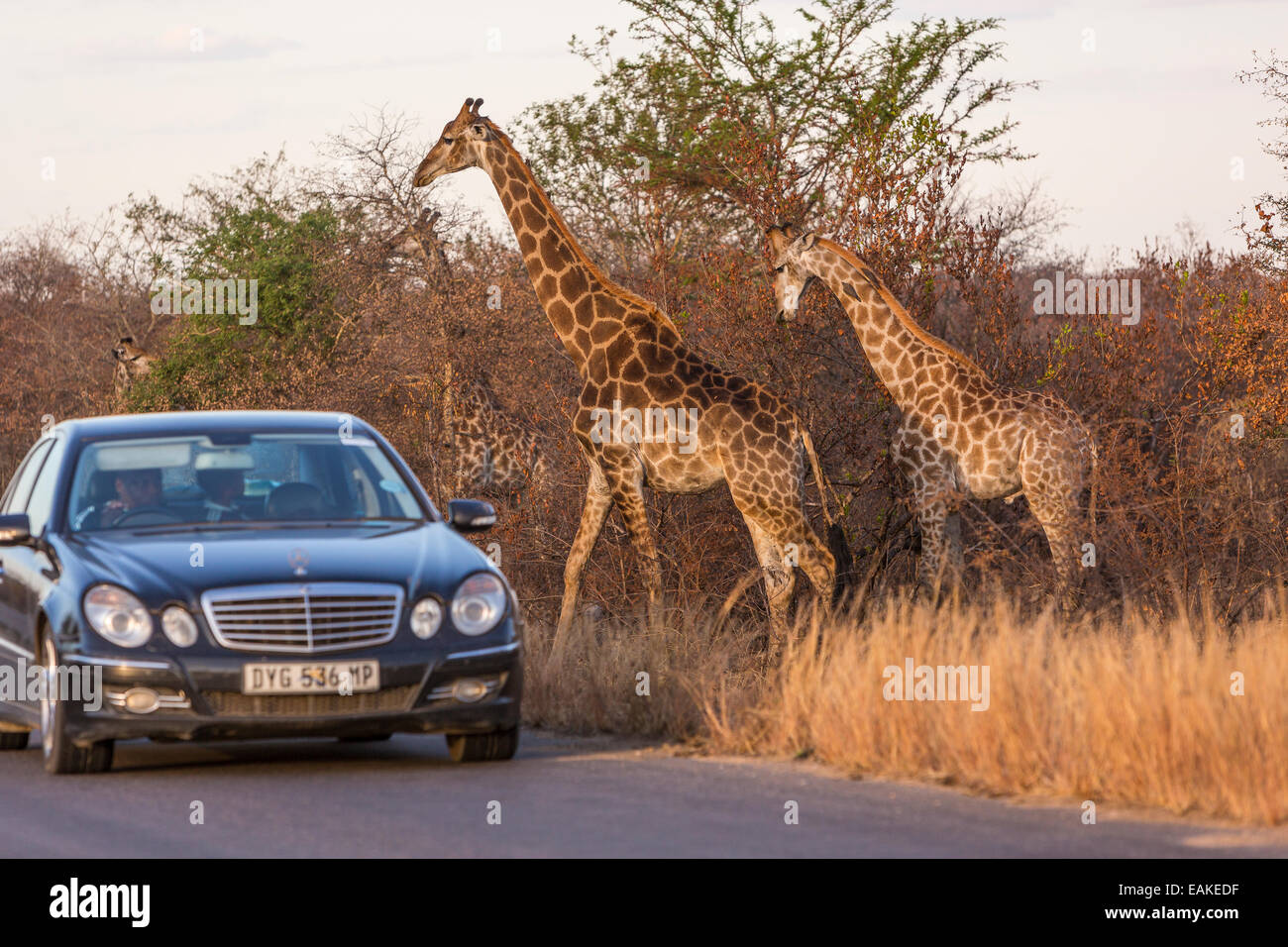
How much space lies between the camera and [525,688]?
39.1 ft

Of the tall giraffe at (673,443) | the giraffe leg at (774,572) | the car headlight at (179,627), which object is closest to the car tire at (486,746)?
the car headlight at (179,627)

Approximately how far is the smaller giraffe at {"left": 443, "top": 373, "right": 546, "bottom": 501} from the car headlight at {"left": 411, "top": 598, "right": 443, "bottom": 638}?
8.19 metres

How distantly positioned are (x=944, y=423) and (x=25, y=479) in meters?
6.29

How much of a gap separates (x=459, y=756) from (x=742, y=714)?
149 centimetres

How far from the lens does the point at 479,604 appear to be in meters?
9.51

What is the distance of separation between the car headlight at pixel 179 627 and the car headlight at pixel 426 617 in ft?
3.16

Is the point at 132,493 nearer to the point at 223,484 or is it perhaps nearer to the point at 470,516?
the point at 223,484

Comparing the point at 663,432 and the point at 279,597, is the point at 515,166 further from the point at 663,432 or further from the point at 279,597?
the point at 279,597

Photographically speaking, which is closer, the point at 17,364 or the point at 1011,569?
the point at 1011,569

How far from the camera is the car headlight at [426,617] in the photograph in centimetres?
928

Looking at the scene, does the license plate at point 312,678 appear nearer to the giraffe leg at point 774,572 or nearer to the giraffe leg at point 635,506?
the giraffe leg at point 635,506

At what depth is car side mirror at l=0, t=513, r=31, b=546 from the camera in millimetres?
9789
